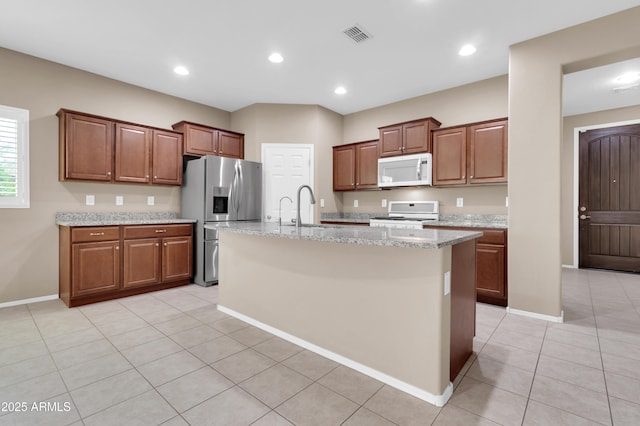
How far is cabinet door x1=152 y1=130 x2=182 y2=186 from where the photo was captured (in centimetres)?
436

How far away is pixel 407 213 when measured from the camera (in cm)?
492

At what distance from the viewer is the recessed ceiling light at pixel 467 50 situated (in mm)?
3367

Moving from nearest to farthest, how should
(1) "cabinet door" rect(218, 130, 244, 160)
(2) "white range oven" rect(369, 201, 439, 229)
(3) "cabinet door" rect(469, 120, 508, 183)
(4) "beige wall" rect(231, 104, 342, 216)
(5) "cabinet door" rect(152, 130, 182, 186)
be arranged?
(3) "cabinet door" rect(469, 120, 508, 183)
(5) "cabinet door" rect(152, 130, 182, 186)
(2) "white range oven" rect(369, 201, 439, 229)
(1) "cabinet door" rect(218, 130, 244, 160)
(4) "beige wall" rect(231, 104, 342, 216)

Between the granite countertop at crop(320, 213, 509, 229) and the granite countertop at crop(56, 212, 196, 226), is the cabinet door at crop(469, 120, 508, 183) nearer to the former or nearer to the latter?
the granite countertop at crop(320, 213, 509, 229)

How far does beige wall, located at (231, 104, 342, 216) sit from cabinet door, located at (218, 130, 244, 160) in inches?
4.1

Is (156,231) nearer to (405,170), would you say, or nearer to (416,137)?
(405,170)

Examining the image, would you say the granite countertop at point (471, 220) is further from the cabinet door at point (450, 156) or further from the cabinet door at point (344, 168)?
the cabinet door at point (344, 168)

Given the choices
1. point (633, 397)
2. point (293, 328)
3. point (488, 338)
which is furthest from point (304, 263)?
point (633, 397)

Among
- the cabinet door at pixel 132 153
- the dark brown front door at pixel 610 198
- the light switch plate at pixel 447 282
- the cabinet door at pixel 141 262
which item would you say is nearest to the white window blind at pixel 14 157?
the cabinet door at pixel 132 153

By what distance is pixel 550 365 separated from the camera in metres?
2.20

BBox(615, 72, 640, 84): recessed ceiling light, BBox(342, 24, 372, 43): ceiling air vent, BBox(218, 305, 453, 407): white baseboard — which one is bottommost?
BBox(218, 305, 453, 407): white baseboard

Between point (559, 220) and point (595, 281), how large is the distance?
8.83 ft

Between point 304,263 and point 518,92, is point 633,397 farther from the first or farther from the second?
point 518,92

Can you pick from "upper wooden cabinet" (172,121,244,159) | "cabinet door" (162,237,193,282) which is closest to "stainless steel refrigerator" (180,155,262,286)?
"cabinet door" (162,237,193,282)
